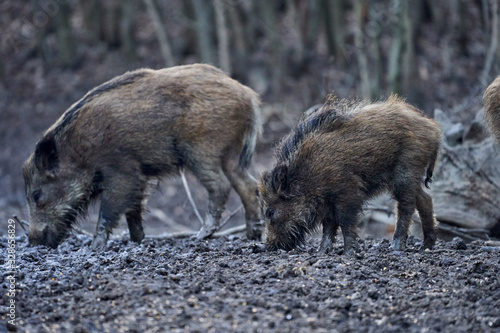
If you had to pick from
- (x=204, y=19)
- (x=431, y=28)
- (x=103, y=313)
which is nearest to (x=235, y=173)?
(x=103, y=313)

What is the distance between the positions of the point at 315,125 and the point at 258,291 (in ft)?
7.30

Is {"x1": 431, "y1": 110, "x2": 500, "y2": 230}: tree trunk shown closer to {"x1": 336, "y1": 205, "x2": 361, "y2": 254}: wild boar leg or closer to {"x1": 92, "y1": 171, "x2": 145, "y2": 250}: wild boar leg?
{"x1": 336, "y1": 205, "x2": 361, "y2": 254}: wild boar leg

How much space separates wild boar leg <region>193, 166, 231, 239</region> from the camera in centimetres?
723

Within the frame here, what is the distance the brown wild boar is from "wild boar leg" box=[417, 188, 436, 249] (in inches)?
34.7

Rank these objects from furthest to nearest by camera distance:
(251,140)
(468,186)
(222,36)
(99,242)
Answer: (222,36)
(468,186)
(251,140)
(99,242)

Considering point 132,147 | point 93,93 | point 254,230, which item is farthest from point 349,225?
point 93,93

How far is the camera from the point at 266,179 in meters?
6.52

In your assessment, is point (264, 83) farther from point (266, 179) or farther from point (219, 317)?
point (219, 317)

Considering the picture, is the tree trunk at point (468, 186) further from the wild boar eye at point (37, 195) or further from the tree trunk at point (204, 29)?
the tree trunk at point (204, 29)

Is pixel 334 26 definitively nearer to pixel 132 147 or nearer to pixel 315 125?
pixel 132 147

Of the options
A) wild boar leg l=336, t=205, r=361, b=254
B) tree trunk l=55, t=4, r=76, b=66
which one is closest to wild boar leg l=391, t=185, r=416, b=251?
wild boar leg l=336, t=205, r=361, b=254

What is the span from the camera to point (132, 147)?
7.05m

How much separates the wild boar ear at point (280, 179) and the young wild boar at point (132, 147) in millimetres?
1016

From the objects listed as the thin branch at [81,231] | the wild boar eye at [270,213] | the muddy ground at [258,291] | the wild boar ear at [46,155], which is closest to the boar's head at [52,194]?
the wild boar ear at [46,155]
